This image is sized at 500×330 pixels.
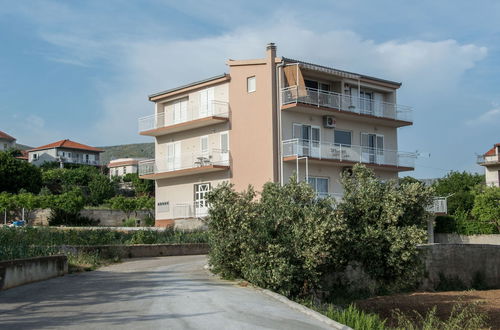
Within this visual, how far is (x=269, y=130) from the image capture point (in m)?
37.9

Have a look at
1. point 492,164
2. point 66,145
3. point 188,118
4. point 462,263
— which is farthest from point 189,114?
point 66,145

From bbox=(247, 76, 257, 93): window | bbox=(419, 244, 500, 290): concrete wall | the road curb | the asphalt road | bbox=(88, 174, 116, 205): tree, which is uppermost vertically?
bbox=(247, 76, 257, 93): window

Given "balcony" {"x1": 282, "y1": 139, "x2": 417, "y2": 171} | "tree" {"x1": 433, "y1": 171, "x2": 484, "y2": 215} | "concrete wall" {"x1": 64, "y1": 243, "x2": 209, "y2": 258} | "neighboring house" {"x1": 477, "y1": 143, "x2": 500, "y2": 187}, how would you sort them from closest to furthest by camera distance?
"concrete wall" {"x1": 64, "y1": 243, "x2": 209, "y2": 258}
"balcony" {"x1": 282, "y1": 139, "x2": 417, "y2": 171}
"tree" {"x1": 433, "y1": 171, "x2": 484, "y2": 215}
"neighboring house" {"x1": 477, "y1": 143, "x2": 500, "y2": 187}

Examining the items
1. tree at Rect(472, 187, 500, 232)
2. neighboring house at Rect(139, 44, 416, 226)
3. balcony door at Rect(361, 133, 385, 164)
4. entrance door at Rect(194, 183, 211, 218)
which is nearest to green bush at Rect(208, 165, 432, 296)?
neighboring house at Rect(139, 44, 416, 226)

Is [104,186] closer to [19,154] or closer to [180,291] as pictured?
[19,154]

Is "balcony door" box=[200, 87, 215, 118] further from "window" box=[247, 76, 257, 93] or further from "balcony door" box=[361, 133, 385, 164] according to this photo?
"balcony door" box=[361, 133, 385, 164]

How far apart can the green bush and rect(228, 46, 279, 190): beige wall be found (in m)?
18.4

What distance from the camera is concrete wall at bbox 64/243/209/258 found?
22.3 metres

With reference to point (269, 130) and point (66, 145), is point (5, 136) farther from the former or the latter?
point (269, 130)

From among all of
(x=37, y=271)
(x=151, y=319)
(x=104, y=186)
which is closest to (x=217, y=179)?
(x=37, y=271)

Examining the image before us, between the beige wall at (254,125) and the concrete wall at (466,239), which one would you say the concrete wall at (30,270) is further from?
the concrete wall at (466,239)

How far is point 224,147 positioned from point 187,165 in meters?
3.42

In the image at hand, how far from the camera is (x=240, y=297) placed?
14.0 meters

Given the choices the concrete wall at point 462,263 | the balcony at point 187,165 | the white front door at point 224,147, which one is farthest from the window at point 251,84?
the concrete wall at point 462,263
